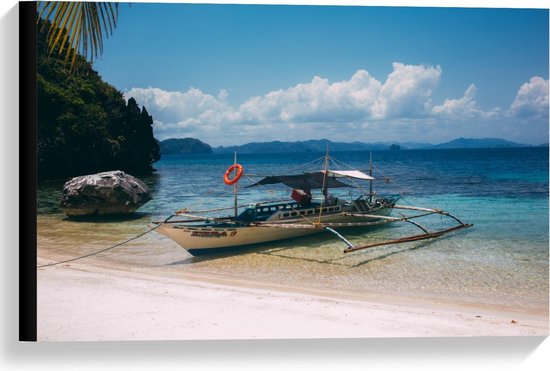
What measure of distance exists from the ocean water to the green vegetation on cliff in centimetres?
→ 38

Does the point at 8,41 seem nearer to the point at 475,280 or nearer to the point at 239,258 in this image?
the point at 239,258

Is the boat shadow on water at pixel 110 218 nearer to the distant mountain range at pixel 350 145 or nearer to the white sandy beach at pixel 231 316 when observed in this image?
the distant mountain range at pixel 350 145

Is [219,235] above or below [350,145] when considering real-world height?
below

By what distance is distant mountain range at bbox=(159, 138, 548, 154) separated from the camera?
20.4ft

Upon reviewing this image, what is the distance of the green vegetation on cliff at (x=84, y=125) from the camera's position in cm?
546

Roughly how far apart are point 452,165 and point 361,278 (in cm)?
602

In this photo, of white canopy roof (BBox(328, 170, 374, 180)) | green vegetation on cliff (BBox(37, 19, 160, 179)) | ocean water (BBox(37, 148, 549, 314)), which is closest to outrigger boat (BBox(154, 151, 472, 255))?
white canopy roof (BBox(328, 170, 374, 180))

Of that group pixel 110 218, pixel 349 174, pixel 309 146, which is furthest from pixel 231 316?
pixel 110 218

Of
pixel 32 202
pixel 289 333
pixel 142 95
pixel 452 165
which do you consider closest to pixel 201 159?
pixel 142 95

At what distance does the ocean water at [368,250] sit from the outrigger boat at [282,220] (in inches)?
7.1

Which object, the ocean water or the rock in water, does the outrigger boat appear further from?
the rock in water

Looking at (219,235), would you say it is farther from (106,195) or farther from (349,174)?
→ (349,174)

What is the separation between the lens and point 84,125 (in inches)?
294

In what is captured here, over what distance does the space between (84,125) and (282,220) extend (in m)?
3.63
